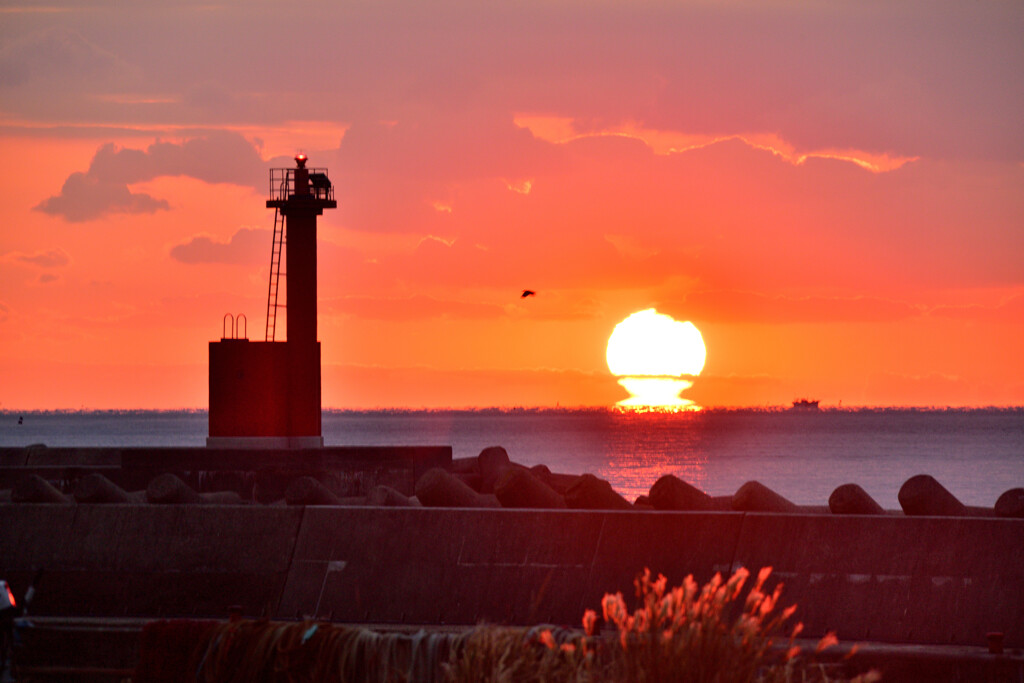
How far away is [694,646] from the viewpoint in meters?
6.23

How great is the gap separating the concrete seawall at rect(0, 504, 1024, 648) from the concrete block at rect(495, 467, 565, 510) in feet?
5.80

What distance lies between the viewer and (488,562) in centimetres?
1036

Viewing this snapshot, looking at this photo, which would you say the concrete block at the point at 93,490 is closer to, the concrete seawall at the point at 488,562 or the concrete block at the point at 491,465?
the concrete seawall at the point at 488,562

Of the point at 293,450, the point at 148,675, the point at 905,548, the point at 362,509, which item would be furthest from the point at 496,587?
the point at 293,450

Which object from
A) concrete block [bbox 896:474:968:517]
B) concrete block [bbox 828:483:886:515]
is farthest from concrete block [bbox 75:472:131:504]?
concrete block [bbox 896:474:968:517]

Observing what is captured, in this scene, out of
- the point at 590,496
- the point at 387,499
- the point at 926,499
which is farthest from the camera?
the point at 387,499

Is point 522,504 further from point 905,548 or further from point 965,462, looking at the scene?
point 965,462

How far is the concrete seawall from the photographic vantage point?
9406 mm

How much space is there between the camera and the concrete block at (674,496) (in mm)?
11625

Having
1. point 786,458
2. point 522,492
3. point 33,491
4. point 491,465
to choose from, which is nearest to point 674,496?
point 522,492

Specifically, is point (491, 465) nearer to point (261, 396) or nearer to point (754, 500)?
point (261, 396)

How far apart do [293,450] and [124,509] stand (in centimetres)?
2077

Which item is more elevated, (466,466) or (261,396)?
(261,396)

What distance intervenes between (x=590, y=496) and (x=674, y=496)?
2.48ft
